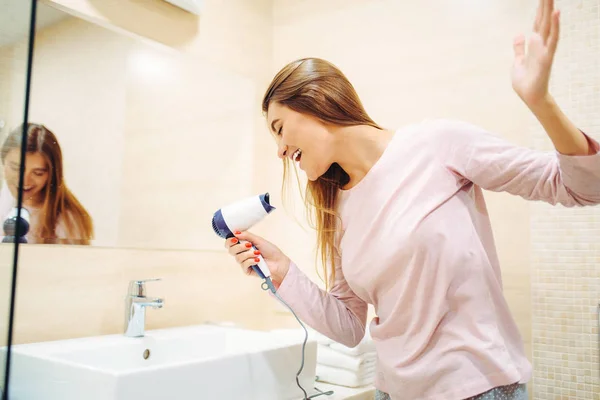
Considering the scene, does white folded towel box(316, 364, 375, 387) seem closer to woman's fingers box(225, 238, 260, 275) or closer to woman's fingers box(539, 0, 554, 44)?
woman's fingers box(225, 238, 260, 275)

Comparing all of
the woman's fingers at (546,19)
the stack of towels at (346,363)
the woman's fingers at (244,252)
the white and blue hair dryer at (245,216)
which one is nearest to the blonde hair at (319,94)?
the white and blue hair dryer at (245,216)

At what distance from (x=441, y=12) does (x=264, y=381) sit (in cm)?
134

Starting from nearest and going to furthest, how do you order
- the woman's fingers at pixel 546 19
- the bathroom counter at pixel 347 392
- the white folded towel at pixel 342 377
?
1. the woman's fingers at pixel 546 19
2. the bathroom counter at pixel 347 392
3. the white folded towel at pixel 342 377

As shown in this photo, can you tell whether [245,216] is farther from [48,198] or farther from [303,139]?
[48,198]

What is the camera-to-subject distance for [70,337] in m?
1.48

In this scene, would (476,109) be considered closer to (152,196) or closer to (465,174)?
(465,174)

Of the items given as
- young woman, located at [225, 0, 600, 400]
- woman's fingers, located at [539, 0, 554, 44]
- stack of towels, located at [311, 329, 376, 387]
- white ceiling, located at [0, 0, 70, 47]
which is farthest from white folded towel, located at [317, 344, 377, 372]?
white ceiling, located at [0, 0, 70, 47]

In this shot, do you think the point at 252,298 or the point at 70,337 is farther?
the point at 252,298

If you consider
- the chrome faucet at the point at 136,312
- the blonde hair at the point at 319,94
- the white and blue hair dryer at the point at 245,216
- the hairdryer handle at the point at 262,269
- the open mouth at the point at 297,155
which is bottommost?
the chrome faucet at the point at 136,312

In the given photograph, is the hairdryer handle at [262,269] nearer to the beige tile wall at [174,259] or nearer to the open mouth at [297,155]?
the open mouth at [297,155]

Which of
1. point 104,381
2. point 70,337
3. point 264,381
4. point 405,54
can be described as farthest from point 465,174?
point 70,337

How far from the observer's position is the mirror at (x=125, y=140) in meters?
1.44

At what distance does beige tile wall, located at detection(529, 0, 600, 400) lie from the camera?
1505 mm

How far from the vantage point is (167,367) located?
1092mm
